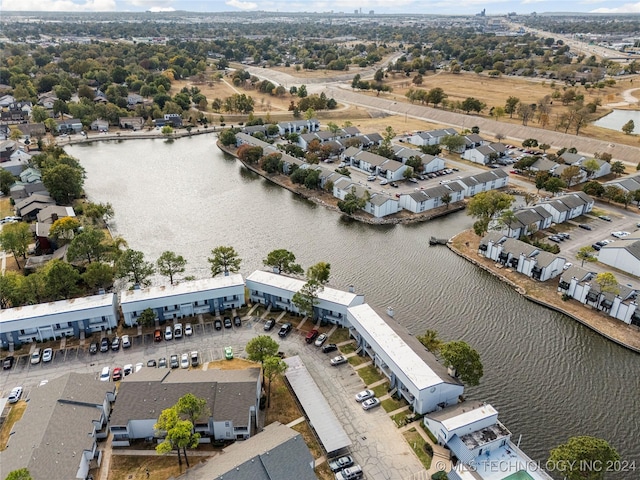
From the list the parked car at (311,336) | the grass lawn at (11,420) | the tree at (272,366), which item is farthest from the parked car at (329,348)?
the grass lawn at (11,420)

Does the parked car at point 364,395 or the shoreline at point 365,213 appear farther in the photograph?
the shoreline at point 365,213

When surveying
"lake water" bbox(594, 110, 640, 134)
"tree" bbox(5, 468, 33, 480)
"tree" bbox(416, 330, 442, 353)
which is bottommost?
"tree" bbox(416, 330, 442, 353)

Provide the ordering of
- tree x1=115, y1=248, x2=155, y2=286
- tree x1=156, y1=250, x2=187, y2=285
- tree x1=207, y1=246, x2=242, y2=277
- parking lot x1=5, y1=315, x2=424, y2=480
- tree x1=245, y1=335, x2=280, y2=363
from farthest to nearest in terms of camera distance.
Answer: tree x1=207, y1=246, x2=242, y2=277
tree x1=156, y1=250, x2=187, y2=285
tree x1=115, y1=248, x2=155, y2=286
tree x1=245, y1=335, x2=280, y2=363
parking lot x1=5, y1=315, x2=424, y2=480

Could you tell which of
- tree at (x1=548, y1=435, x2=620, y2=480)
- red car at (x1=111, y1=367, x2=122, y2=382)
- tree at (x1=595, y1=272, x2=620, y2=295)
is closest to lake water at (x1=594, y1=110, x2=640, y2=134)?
tree at (x1=595, y1=272, x2=620, y2=295)

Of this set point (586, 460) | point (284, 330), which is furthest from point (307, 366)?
point (586, 460)

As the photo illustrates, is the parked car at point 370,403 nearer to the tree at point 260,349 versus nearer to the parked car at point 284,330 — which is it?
the tree at point 260,349

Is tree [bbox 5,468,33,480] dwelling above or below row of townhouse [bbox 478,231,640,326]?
above

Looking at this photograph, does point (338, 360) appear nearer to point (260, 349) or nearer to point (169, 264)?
point (260, 349)

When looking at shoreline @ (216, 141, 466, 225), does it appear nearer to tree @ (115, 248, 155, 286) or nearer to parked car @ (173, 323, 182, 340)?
tree @ (115, 248, 155, 286)
